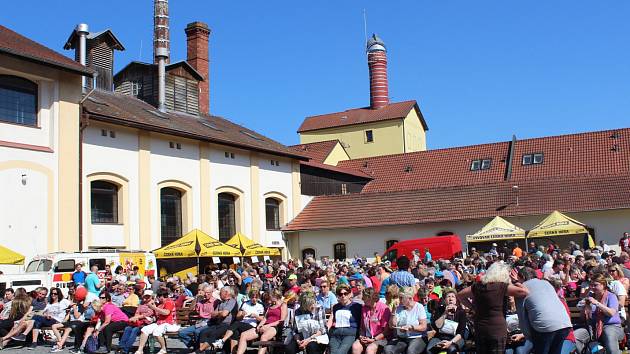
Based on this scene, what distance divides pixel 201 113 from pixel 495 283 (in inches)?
1292

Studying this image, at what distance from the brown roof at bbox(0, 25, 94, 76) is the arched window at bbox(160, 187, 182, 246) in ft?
22.2

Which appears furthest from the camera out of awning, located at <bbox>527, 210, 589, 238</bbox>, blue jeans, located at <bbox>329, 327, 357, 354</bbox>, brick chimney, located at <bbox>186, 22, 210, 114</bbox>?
brick chimney, located at <bbox>186, 22, 210, 114</bbox>

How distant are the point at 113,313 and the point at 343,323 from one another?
532cm

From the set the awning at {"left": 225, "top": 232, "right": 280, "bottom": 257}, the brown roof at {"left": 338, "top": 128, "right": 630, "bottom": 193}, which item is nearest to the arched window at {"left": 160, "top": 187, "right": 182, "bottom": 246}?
the awning at {"left": 225, "top": 232, "right": 280, "bottom": 257}

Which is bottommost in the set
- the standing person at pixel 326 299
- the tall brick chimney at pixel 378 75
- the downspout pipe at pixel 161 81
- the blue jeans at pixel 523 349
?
the blue jeans at pixel 523 349

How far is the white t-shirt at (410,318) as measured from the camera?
10.1m

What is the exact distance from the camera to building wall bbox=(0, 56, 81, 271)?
872 inches

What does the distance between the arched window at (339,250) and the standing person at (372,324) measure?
25.8 meters

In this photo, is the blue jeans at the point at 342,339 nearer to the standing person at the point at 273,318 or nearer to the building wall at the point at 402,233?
the standing person at the point at 273,318

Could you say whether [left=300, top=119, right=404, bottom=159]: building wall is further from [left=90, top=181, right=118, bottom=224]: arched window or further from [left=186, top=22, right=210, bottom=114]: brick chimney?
[left=90, top=181, right=118, bottom=224]: arched window

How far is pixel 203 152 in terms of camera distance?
31.0m

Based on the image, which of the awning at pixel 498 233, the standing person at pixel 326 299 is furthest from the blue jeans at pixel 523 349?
the awning at pixel 498 233

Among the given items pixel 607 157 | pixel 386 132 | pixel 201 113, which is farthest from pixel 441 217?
pixel 386 132

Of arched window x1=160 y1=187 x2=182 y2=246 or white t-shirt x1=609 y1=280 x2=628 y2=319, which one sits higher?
arched window x1=160 y1=187 x2=182 y2=246
